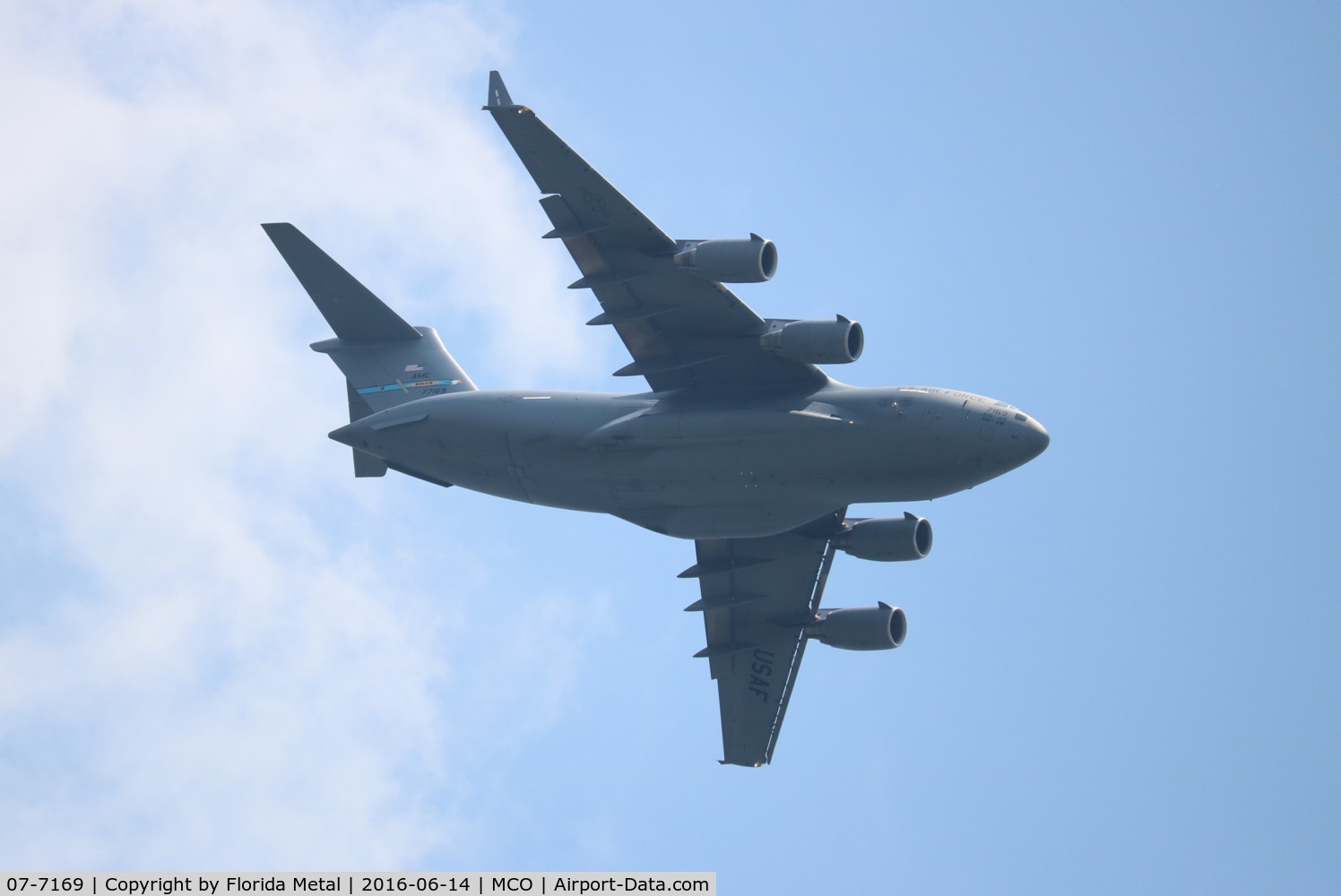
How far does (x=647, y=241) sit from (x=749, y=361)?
2.73 m

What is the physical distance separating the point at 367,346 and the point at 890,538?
10.6m

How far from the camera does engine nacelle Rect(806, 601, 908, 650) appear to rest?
103ft

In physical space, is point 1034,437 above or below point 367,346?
below

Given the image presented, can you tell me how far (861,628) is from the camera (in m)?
31.5

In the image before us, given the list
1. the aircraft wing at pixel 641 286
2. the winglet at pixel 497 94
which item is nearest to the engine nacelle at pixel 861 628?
the aircraft wing at pixel 641 286

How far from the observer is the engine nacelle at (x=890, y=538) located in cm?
2959

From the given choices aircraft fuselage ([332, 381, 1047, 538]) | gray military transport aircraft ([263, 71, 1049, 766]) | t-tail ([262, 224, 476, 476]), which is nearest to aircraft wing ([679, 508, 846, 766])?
gray military transport aircraft ([263, 71, 1049, 766])

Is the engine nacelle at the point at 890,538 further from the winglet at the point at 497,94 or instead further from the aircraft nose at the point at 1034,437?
the winglet at the point at 497,94

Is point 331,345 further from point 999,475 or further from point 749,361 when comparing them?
point 999,475

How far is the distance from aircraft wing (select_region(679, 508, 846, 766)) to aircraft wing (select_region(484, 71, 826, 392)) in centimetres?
419

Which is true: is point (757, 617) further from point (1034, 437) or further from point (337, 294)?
point (337, 294)

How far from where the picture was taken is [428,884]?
25.7 metres

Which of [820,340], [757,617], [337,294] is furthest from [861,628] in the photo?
[337,294]

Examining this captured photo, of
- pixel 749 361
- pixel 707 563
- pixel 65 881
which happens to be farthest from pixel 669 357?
pixel 65 881
